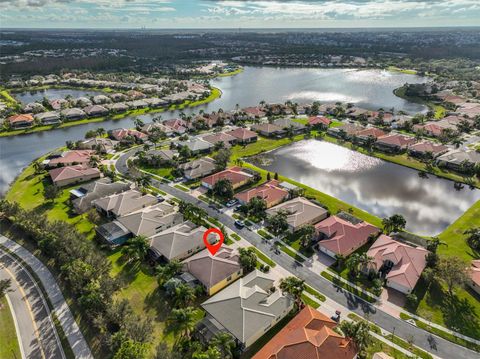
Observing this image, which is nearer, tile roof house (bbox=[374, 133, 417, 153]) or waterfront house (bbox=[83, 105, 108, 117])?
tile roof house (bbox=[374, 133, 417, 153])

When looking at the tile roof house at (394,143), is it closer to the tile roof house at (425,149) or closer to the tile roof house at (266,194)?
the tile roof house at (425,149)

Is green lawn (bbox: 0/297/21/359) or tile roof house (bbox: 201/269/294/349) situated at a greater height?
tile roof house (bbox: 201/269/294/349)

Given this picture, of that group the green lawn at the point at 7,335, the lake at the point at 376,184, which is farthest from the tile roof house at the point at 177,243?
the lake at the point at 376,184

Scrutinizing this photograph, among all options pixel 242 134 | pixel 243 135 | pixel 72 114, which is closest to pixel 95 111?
pixel 72 114

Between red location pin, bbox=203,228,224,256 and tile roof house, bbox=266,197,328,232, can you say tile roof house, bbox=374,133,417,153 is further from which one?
red location pin, bbox=203,228,224,256

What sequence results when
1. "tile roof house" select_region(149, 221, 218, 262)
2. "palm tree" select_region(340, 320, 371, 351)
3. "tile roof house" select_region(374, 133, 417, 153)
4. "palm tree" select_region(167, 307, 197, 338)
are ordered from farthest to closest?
"tile roof house" select_region(374, 133, 417, 153) < "tile roof house" select_region(149, 221, 218, 262) < "palm tree" select_region(167, 307, 197, 338) < "palm tree" select_region(340, 320, 371, 351)

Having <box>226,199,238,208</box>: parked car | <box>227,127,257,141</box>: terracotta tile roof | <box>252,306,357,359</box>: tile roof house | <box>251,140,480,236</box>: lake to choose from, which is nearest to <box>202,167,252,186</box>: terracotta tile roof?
<box>226,199,238,208</box>: parked car

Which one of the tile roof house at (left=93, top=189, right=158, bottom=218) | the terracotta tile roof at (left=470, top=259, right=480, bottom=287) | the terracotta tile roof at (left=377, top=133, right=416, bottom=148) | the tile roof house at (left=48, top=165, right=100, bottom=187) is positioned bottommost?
the tile roof house at (left=48, top=165, right=100, bottom=187)

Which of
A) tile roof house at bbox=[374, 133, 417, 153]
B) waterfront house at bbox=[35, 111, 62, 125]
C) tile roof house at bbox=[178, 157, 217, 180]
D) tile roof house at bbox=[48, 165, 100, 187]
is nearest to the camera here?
tile roof house at bbox=[48, 165, 100, 187]
